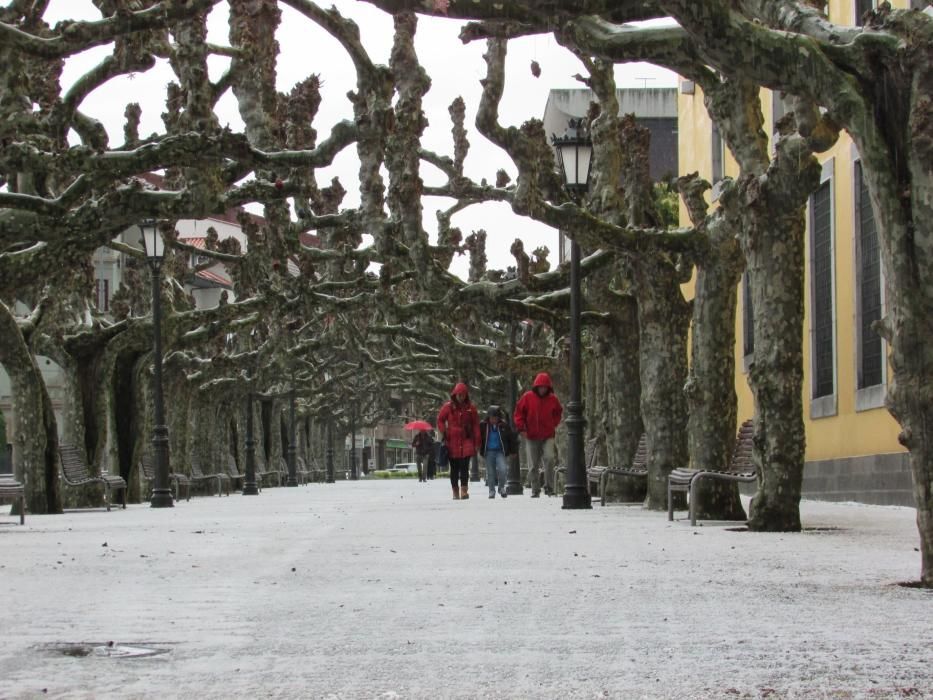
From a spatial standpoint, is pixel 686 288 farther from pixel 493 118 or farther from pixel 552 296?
pixel 493 118

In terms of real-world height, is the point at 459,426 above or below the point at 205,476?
above

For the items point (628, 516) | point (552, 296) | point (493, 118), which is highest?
point (493, 118)

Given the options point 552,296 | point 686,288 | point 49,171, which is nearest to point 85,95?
point 49,171

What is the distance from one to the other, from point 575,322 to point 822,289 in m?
7.25

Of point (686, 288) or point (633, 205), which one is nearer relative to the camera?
point (633, 205)

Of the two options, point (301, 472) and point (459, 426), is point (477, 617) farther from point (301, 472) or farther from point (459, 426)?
point (301, 472)

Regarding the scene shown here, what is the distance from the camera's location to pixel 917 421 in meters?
8.88

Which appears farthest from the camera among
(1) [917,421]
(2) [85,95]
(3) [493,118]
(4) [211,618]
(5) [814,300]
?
(5) [814,300]

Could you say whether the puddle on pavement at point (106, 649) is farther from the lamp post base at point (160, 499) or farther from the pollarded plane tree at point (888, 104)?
the lamp post base at point (160, 499)

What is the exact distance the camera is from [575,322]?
22.6m

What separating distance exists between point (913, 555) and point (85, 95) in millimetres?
11468

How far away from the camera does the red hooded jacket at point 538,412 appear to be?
27625mm

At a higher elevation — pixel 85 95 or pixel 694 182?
pixel 85 95

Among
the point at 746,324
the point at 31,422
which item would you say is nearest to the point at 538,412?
the point at 746,324
